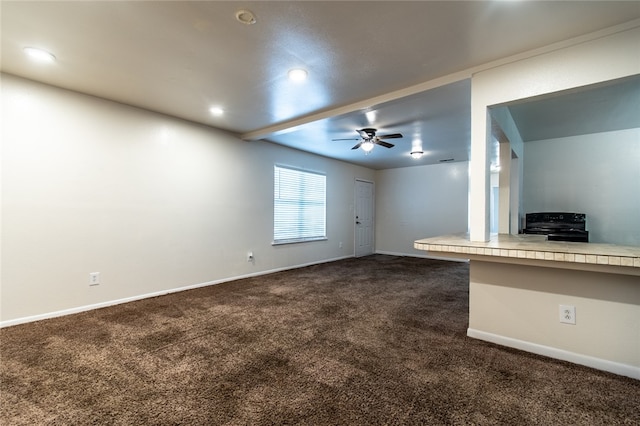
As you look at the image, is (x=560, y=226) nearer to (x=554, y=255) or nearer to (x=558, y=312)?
(x=558, y=312)

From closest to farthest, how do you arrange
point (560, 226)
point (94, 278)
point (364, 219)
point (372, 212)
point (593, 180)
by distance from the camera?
1. point (94, 278)
2. point (560, 226)
3. point (593, 180)
4. point (364, 219)
5. point (372, 212)

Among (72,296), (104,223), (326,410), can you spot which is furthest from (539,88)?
(72,296)

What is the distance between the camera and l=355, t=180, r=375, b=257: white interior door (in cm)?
735

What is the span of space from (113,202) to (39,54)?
1550mm

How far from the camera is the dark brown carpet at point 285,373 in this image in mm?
1541

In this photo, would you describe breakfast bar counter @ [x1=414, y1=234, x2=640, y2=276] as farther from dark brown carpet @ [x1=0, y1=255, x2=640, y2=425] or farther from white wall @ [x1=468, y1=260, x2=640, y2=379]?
dark brown carpet @ [x1=0, y1=255, x2=640, y2=425]

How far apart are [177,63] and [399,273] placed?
456 cm

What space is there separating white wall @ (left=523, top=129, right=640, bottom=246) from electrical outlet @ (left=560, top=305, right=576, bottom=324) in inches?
136

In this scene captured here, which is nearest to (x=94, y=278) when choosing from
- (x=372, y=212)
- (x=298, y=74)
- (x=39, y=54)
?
(x=39, y=54)

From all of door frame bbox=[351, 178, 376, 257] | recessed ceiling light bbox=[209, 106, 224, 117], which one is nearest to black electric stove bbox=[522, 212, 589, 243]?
door frame bbox=[351, 178, 376, 257]

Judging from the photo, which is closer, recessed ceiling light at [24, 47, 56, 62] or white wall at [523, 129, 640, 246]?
recessed ceiling light at [24, 47, 56, 62]

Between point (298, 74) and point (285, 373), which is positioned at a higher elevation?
point (298, 74)

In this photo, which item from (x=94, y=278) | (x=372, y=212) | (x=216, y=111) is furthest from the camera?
(x=372, y=212)

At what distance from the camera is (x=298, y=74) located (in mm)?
2625
